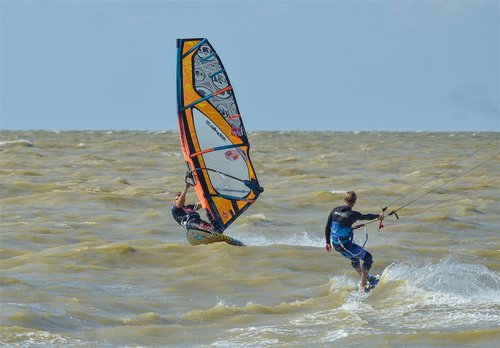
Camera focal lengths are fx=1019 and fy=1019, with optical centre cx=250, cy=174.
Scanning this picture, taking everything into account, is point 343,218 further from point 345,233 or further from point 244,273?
point 244,273

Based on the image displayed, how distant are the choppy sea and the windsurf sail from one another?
895 mm

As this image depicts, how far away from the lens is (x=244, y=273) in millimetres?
14719

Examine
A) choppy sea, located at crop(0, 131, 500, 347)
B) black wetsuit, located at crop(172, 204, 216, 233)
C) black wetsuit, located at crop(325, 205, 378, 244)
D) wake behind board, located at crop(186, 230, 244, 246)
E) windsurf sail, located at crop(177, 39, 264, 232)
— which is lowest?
choppy sea, located at crop(0, 131, 500, 347)

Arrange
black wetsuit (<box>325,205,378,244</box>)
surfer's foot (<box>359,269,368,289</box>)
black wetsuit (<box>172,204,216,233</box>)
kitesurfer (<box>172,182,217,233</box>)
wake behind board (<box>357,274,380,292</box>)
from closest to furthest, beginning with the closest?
black wetsuit (<box>325,205,378,244</box>) → surfer's foot (<box>359,269,368,289</box>) → wake behind board (<box>357,274,380,292</box>) → kitesurfer (<box>172,182,217,233</box>) → black wetsuit (<box>172,204,216,233</box>)

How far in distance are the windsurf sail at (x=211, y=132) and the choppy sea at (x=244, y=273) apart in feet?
2.94

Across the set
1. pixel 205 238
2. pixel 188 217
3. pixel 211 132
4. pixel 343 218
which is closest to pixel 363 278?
pixel 343 218

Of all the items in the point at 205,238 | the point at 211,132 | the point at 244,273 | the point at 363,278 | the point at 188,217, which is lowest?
the point at 244,273

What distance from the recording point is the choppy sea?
10.9 meters

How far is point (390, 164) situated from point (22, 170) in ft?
46.7

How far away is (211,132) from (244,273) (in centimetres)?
299

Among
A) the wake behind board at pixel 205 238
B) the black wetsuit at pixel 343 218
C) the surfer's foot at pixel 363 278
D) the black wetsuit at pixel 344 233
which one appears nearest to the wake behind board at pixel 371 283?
the surfer's foot at pixel 363 278

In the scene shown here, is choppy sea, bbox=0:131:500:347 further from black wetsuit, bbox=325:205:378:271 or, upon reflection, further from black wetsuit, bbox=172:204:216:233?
black wetsuit, bbox=325:205:378:271

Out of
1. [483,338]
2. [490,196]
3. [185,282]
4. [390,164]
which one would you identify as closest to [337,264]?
[185,282]

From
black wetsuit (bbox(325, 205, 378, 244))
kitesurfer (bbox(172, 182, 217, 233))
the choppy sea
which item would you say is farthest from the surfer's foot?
kitesurfer (bbox(172, 182, 217, 233))
